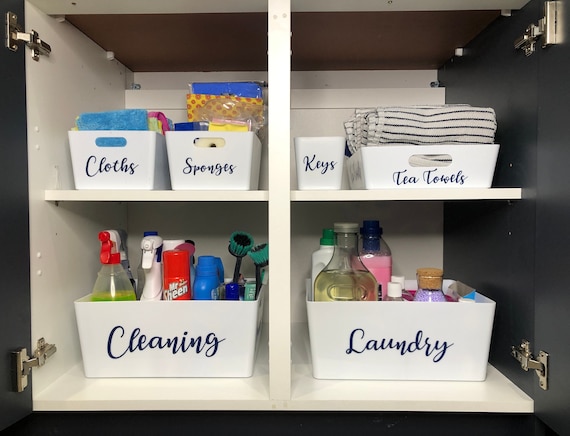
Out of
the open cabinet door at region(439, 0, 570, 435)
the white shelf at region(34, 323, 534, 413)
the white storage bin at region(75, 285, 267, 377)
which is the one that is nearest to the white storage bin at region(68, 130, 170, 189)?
the white storage bin at region(75, 285, 267, 377)

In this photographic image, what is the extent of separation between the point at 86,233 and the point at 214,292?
321mm

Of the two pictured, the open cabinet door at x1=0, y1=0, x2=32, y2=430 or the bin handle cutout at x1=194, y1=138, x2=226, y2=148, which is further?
the bin handle cutout at x1=194, y1=138, x2=226, y2=148

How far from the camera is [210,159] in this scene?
731mm

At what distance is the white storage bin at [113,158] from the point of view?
738 mm

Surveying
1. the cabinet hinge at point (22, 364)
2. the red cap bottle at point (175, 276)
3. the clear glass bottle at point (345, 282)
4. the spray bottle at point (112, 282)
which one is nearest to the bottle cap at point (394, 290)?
the clear glass bottle at point (345, 282)

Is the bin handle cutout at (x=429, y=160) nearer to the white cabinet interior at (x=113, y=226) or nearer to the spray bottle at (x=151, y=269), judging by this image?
the white cabinet interior at (x=113, y=226)

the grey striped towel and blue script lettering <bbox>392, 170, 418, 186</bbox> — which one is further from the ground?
the grey striped towel

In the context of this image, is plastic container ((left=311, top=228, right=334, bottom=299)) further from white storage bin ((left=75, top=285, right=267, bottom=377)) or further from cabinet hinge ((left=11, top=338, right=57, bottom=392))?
cabinet hinge ((left=11, top=338, right=57, bottom=392))

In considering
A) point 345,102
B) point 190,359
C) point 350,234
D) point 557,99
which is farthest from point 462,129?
point 190,359

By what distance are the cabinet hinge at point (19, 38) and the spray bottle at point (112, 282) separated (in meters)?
0.32

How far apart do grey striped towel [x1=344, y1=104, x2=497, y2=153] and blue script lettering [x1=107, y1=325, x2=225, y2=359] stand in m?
0.47

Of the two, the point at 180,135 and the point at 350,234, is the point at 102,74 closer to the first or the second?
the point at 180,135

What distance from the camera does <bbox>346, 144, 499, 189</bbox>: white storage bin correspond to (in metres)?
0.72

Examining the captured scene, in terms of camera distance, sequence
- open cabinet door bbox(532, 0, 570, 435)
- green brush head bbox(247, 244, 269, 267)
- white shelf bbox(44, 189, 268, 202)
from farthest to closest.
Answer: green brush head bbox(247, 244, 269, 267)
white shelf bbox(44, 189, 268, 202)
open cabinet door bbox(532, 0, 570, 435)
